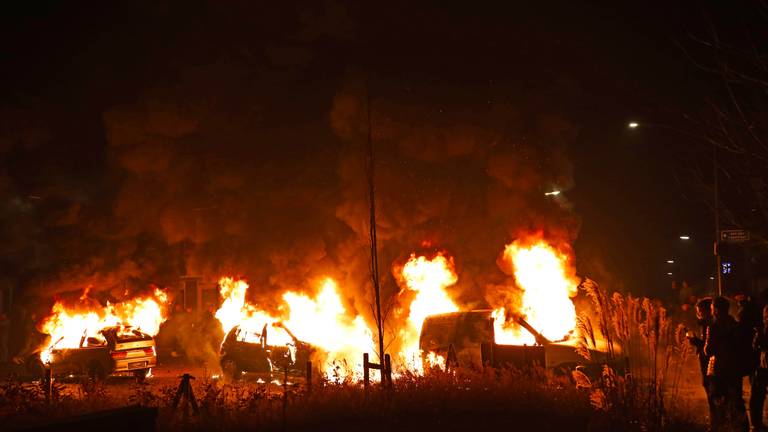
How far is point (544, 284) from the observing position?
66.5ft

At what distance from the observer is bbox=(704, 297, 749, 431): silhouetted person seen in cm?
872

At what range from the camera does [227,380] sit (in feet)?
61.8

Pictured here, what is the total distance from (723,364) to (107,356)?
641 inches

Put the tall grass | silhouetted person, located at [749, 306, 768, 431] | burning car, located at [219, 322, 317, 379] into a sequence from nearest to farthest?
the tall grass < silhouetted person, located at [749, 306, 768, 431] < burning car, located at [219, 322, 317, 379]

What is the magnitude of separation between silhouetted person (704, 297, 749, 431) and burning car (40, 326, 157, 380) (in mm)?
15333

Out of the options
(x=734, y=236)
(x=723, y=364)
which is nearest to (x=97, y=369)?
(x=723, y=364)

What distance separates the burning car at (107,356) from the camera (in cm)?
1936

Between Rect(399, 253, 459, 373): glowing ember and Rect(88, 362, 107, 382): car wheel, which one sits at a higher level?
Rect(399, 253, 459, 373): glowing ember

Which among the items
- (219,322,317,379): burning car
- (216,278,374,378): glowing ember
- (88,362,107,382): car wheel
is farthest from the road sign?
(88,362,107,382): car wheel

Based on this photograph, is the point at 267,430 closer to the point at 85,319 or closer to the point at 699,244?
the point at 85,319

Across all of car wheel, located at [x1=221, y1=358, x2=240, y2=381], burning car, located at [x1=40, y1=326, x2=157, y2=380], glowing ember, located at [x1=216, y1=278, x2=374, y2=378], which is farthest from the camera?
glowing ember, located at [x1=216, y1=278, x2=374, y2=378]

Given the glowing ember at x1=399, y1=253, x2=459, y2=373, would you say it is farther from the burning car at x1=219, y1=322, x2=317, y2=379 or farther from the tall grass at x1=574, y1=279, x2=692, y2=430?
the tall grass at x1=574, y1=279, x2=692, y2=430

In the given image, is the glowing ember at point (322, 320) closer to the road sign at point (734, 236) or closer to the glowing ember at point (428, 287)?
the glowing ember at point (428, 287)

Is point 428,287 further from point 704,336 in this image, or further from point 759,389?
point 759,389
